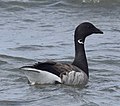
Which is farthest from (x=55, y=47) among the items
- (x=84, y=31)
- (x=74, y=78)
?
(x=74, y=78)

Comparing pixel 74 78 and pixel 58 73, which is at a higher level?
pixel 58 73

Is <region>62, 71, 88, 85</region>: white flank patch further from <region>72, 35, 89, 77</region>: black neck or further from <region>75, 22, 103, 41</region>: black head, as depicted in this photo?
<region>75, 22, 103, 41</region>: black head

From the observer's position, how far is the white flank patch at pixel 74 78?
1274cm

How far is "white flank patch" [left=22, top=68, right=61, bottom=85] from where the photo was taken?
12.4 meters

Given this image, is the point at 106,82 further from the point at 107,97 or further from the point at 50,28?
the point at 50,28

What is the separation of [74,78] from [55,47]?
3.46 meters

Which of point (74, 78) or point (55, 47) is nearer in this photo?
point (74, 78)

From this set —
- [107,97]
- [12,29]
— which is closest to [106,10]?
[12,29]

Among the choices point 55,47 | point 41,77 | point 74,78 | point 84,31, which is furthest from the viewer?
point 55,47

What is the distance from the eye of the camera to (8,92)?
12039mm

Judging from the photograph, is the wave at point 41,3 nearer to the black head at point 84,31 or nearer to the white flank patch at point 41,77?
the black head at point 84,31

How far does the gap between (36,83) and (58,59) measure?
2477mm

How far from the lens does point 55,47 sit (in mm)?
16203

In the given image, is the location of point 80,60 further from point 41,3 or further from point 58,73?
point 41,3
